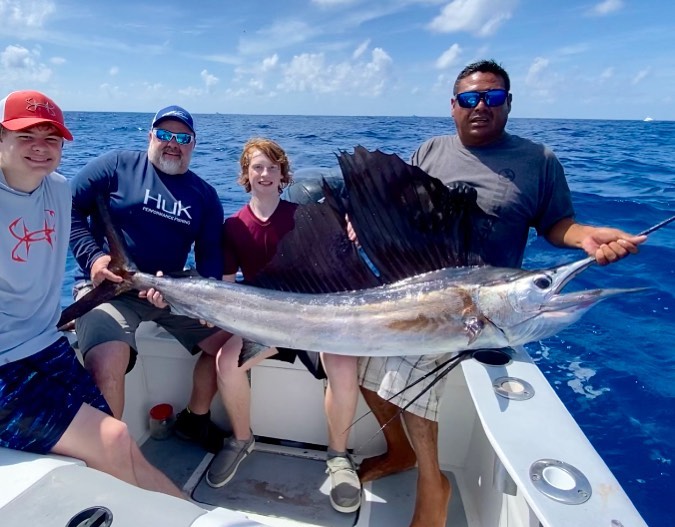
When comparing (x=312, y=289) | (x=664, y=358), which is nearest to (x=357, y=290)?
(x=312, y=289)

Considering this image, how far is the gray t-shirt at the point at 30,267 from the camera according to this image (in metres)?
1.45

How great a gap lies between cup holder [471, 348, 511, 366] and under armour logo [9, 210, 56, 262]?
1.43m

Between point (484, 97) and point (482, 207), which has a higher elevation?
point (484, 97)

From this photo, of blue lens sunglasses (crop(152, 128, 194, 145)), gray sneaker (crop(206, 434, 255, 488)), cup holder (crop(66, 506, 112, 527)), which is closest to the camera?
cup holder (crop(66, 506, 112, 527))

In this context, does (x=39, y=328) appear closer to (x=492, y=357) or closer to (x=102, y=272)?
(x=102, y=272)

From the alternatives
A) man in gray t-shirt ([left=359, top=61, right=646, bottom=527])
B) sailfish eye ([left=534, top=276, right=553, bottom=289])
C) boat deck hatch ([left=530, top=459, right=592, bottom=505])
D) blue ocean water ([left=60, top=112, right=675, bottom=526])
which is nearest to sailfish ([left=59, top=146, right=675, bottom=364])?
sailfish eye ([left=534, top=276, right=553, bottom=289])

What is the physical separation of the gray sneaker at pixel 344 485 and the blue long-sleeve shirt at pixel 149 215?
92cm

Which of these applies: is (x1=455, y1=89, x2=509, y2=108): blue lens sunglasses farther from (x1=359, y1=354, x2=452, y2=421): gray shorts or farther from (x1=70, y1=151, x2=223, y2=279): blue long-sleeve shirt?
(x1=70, y1=151, x2=223, y2=279): blue long-sleeve shirt

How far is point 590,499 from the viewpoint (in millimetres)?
1042

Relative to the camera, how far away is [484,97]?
1.93 metres

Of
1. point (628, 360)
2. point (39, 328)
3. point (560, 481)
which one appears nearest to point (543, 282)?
point (560, 481)

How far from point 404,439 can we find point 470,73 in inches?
59.2

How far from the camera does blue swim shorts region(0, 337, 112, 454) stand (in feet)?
4.34

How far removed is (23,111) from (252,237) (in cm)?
96
